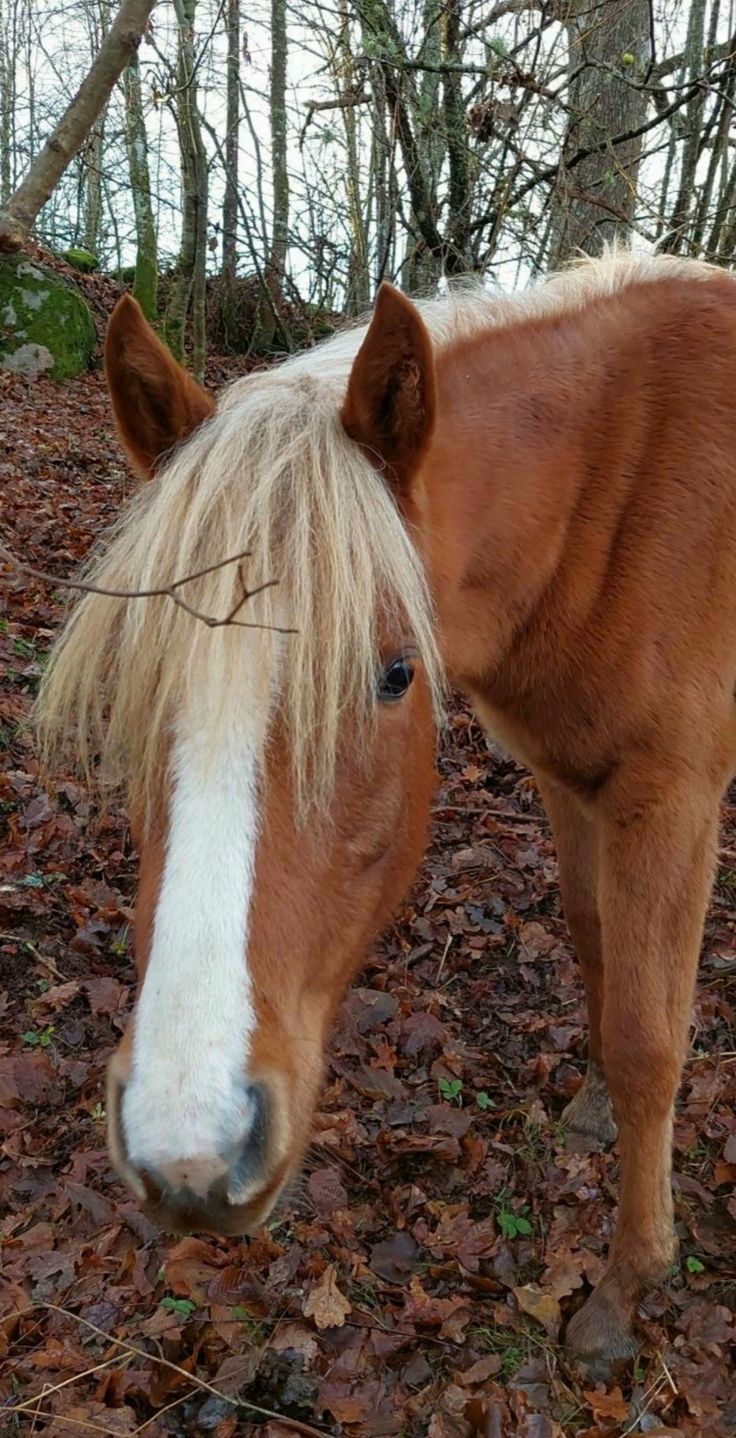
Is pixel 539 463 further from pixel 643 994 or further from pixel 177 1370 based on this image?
pixel 177 1370

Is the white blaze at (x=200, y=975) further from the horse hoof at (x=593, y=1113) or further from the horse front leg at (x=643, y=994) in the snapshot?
the horse hoof at (x=593, y=1113)

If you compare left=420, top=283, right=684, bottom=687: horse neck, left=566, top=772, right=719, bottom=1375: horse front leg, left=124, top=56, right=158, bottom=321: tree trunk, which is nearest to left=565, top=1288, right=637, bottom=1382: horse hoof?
left=566, top=772, right=719, bottom=1375: horse front leg

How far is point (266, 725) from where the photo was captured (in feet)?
4.67

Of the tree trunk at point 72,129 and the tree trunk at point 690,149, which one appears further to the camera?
the tree trunk at point 690,149

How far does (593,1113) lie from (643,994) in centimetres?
95

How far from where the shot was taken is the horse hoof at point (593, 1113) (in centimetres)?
288

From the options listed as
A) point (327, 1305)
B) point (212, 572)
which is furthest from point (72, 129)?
point (327, 1305)

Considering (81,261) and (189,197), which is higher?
(81,261)

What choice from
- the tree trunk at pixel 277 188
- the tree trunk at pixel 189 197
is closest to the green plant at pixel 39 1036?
Answer: the tree trunk at pixel 189 197

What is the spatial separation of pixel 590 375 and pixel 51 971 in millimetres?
2651

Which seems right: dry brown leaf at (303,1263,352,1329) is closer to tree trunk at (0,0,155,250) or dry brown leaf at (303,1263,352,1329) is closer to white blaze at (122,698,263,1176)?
white blaze at (122,698,263,1176)

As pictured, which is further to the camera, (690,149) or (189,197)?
(189,197)

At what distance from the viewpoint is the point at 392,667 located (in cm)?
164

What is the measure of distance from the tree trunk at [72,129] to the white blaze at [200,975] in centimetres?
344
